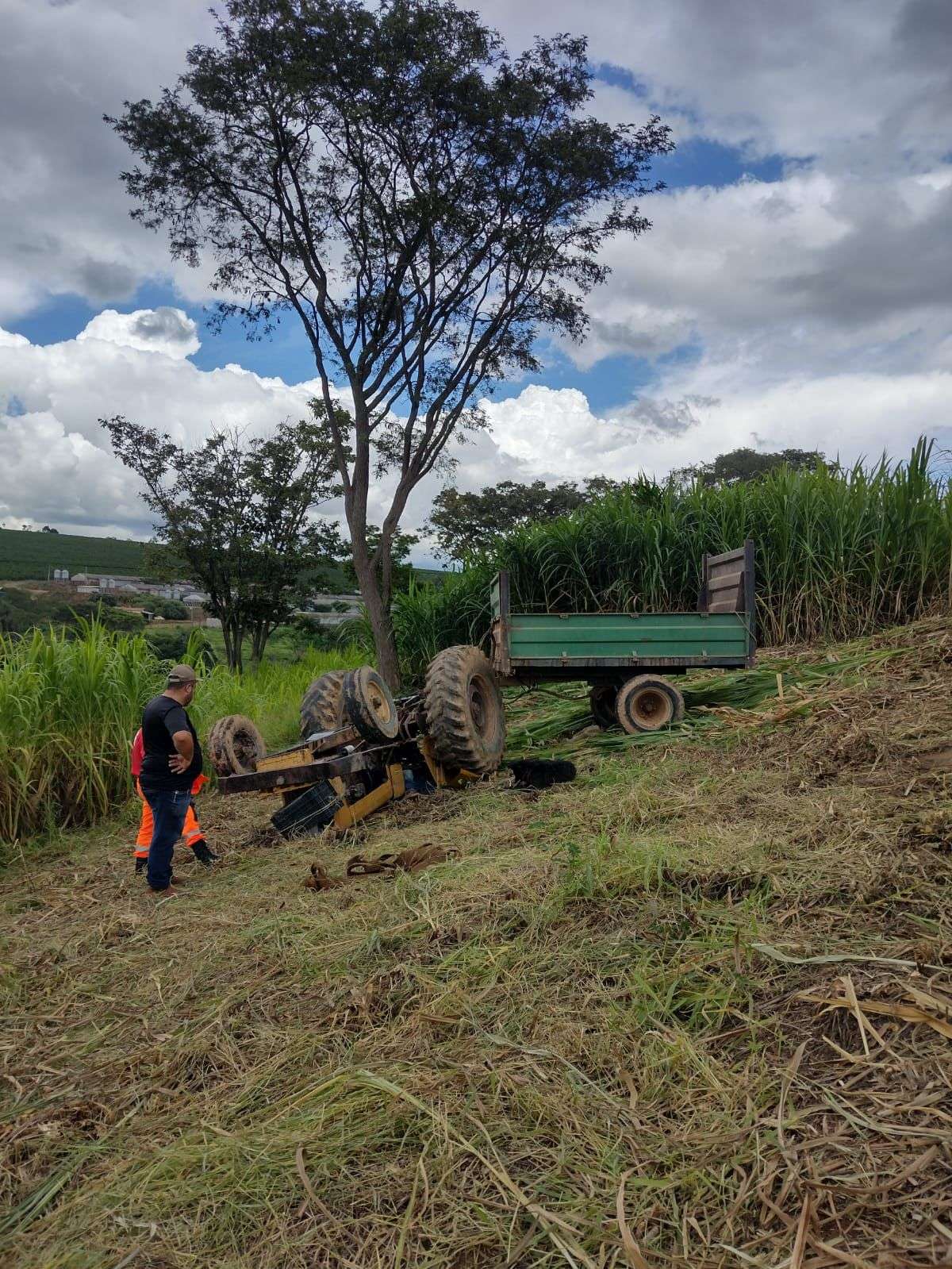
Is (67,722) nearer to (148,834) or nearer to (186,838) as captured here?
(148,834)

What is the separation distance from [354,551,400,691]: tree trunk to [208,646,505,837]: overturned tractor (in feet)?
19.0

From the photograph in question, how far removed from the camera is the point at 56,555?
47500mm

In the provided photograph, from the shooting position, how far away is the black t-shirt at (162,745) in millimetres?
5062

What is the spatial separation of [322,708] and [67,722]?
6.29 feet

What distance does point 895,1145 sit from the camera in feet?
6.48

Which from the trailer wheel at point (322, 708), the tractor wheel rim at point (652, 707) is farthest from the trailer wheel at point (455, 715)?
the tractor wheel rim at point (652, 707)

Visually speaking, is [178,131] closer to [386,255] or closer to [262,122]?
[262,122]

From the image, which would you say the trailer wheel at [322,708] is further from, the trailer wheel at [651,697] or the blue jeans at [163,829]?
the trailer wheel at [651,697]

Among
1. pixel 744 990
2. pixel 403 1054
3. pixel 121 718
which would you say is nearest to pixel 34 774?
pixel 121 718

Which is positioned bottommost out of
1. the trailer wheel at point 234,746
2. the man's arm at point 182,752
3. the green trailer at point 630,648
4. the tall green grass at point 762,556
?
the trailer wheel at point 234,746

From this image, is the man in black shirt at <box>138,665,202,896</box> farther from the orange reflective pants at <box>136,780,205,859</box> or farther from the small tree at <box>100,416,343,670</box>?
the small tree at <box>100,416,343,670</box>

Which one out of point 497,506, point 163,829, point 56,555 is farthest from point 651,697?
point 56,555

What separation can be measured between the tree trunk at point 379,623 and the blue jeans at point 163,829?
7.68 metres

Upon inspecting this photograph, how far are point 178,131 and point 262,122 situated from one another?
1.20 metres
